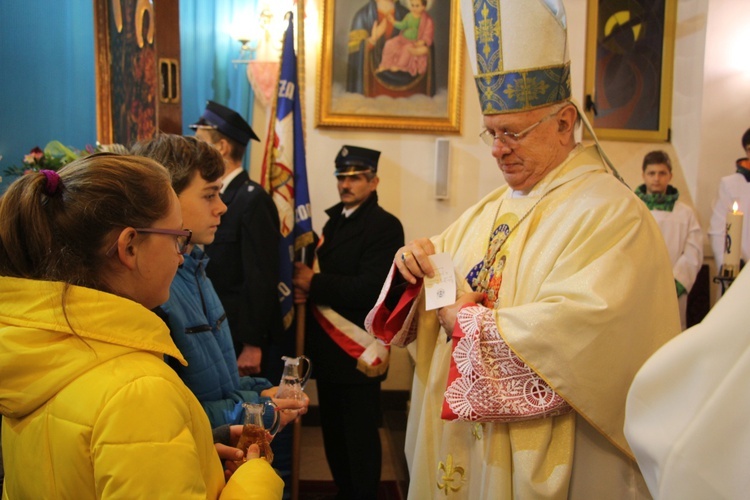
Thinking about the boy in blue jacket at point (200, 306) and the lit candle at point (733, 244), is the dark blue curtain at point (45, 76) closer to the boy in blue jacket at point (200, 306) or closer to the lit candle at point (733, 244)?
the boy in blue jacket at point (200, 306)

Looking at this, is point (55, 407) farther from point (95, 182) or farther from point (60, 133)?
point (60, 133)

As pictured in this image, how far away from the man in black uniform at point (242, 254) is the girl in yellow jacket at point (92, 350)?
1988mm

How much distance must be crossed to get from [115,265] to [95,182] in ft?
0.51

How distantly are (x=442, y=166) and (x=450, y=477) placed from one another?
3441 millimetres

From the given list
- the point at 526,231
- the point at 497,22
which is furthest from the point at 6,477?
the point at 497,22

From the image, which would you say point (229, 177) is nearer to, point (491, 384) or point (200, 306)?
point (200, 306)

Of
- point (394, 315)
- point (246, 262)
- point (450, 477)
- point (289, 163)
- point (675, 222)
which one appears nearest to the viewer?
point (450, 477)

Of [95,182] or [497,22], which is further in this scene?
[497,22]

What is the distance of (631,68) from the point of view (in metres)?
5.89

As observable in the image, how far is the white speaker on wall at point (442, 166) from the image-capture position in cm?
518

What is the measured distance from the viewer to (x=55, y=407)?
109 cm

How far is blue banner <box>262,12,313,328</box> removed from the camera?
366 cm

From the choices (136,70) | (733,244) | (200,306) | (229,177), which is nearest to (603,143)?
(733,244)

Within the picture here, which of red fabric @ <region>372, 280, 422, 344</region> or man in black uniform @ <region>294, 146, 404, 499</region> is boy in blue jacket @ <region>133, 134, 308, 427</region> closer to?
red fabric @ <region>372, 280, 422, 344</region>
